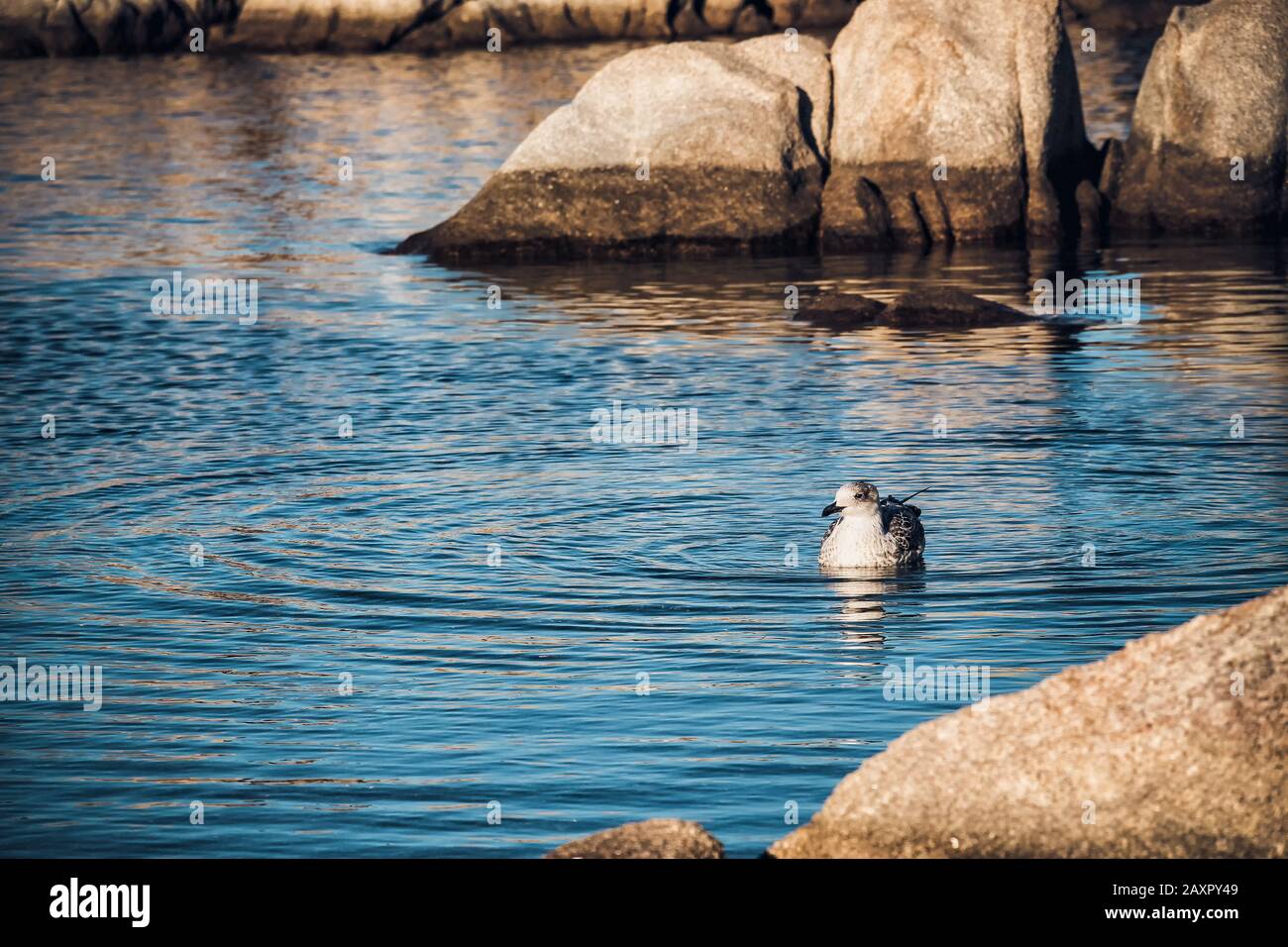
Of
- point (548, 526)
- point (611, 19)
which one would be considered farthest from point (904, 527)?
point (611, 19)

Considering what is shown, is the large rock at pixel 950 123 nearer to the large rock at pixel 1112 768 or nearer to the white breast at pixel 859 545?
the white breast at pixel 859 545

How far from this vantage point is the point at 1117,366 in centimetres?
2150

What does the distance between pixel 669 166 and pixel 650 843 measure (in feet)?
74.3

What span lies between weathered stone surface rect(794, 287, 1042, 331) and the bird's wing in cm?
1056

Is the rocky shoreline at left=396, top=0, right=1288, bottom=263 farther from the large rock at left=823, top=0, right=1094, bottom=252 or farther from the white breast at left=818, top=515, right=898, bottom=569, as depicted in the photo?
the white breast at left=818, top=515, right=898, bottom=569

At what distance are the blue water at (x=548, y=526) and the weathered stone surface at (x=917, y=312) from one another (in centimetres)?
51

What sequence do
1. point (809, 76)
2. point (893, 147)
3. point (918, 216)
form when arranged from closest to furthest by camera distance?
point (893, 147), point (809, 76), point (918, 216)

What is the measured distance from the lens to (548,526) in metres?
15.1

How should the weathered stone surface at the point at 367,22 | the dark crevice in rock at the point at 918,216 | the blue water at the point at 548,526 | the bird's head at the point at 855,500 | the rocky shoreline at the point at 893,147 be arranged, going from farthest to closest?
1. the weathered stone surface at the point at 367,22
2. the dark crevice in rock at the point at 918,216
3. the rocky shoreline at the point at 893,147
4. the bird's head at the point at 855,500
5. the blue water at the point at 548,526

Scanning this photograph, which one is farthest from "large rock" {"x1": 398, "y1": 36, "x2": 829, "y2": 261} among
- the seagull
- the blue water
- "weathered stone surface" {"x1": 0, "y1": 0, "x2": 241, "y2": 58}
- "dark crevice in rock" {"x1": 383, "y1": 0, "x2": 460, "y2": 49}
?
"weathered stone surface" {"x1": 0, "y1": 0, "x2": 241, "y2": 58}

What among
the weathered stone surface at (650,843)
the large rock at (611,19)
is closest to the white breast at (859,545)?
the weathered stone surface at (650,843)

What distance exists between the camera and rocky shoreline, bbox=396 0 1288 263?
28922mm

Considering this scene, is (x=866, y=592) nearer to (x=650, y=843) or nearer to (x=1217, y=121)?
(x=650, y=843)

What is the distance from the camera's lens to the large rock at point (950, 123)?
28.8 m
